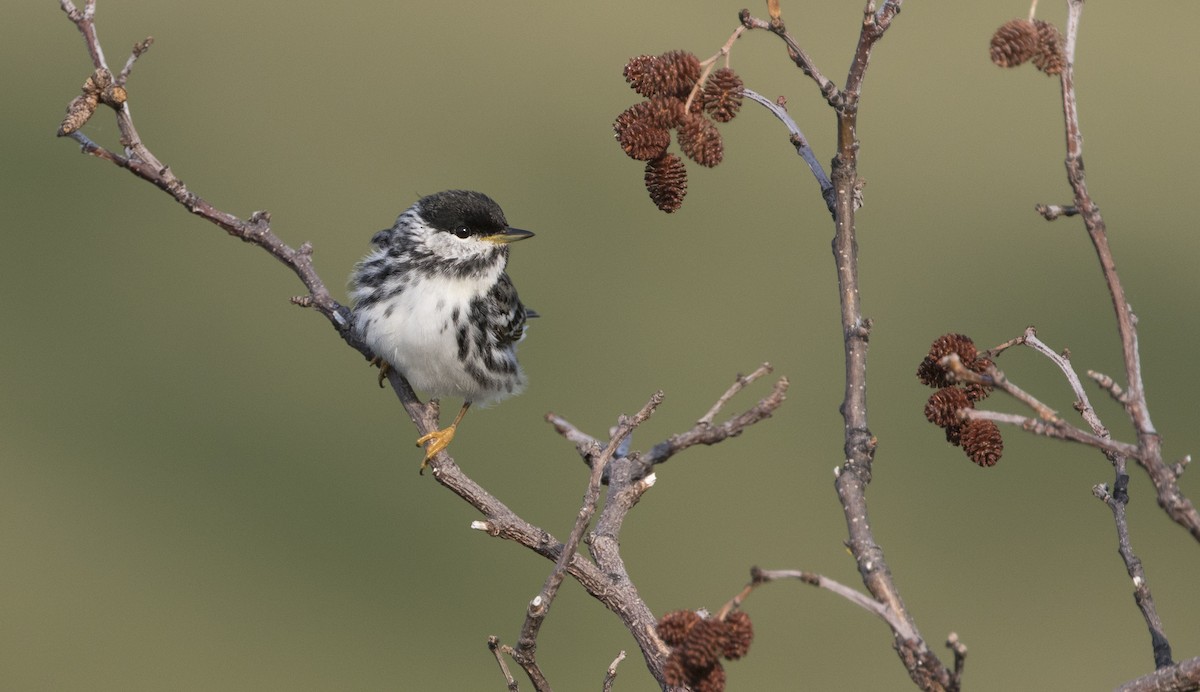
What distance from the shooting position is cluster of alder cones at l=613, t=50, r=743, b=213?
295 centimetres

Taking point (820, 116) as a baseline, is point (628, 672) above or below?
below

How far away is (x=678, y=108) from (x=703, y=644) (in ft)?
4.13

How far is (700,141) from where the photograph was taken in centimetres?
295

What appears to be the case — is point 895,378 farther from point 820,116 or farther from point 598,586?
point 598,586

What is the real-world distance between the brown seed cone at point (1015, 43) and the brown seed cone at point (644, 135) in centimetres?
79

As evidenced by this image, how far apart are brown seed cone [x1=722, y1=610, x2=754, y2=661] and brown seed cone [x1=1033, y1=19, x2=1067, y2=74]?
122 cm

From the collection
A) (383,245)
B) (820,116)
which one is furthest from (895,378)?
(383,245)

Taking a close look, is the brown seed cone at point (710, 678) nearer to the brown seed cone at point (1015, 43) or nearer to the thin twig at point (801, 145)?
the thin twig at point (801, 145)

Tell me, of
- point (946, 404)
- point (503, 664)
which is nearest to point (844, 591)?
point (946, 404)

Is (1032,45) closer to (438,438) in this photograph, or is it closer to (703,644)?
(703,644)

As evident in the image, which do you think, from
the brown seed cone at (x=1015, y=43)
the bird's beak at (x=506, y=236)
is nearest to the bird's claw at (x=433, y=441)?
the bird's beak at (x=506, y=236)

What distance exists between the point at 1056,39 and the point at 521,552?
446 inches

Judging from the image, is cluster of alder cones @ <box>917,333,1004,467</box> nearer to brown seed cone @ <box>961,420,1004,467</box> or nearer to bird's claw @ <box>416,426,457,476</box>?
brown seed cone @ <box>961,420,1004,467</box>

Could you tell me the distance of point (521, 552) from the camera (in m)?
13.3
